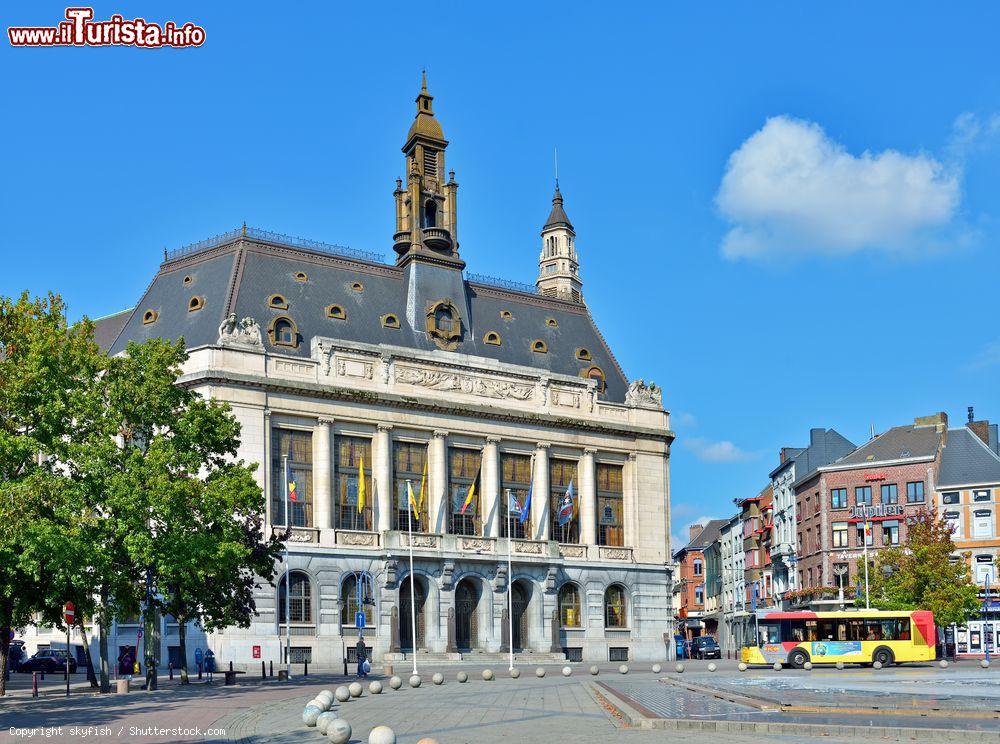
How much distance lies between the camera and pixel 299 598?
78062 mm

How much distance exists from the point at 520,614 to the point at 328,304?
23464 millimetres

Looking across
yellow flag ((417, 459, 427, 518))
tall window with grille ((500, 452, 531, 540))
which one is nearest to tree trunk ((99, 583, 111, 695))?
yellow flag ((417, 459, 427, 518))

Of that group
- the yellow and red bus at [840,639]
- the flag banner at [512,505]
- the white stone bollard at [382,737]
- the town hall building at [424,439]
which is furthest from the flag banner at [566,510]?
the white stone bollard at [382,737]

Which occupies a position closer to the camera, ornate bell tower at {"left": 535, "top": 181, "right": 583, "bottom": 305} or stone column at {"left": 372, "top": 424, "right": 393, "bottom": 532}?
stone column at {"left": 372, "top": 424, "right": 393, "bottom": 532}

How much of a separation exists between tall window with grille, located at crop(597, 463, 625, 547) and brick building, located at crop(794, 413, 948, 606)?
62.0 feet

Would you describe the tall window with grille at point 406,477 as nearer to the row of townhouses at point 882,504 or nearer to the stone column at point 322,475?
the stone column at point 322,475

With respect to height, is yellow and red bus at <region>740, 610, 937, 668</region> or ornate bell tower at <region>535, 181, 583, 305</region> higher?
ornate bell tower at <region>535, 181, 583, 305</region>

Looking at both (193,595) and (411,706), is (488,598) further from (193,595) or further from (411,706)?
(411,706)

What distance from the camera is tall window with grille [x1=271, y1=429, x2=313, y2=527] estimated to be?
7881 centimetres

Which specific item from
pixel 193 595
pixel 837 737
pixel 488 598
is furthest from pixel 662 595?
pixel 837 737

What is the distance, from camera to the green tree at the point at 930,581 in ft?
285

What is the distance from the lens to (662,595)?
94.1 metres

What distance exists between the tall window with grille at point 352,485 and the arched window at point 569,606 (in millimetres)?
14940

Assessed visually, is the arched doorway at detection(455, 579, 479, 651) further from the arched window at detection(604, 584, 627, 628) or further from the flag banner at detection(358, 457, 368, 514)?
the arched window at detection(604, 584, 627, 628)
